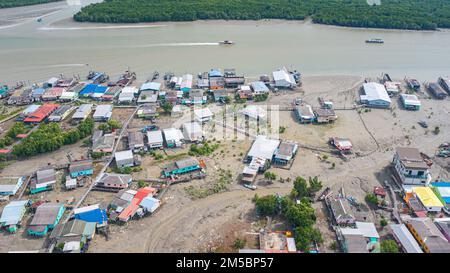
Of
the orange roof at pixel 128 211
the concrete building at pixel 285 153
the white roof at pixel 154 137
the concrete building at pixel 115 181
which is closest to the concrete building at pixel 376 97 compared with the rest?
the concrete building at pixel 285 153

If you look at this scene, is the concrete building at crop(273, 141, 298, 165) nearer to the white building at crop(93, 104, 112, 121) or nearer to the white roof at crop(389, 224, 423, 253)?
the white roof at crop(389, 224, 423, 253)

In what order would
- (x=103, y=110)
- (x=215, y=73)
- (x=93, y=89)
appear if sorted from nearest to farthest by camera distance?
(x=103, y=110) < (x=93, y=89) < (x=215, y=73)

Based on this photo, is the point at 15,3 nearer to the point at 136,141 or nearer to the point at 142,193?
the point at 136,141

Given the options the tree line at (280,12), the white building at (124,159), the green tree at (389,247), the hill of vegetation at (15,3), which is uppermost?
the hill of vegetation at (15,3)

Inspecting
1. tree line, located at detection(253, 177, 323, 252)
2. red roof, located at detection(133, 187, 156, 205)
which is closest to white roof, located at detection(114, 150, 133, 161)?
red roof, located at detection(133, 187, 156, 205)

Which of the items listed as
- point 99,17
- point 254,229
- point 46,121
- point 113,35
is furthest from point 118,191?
point 99,17

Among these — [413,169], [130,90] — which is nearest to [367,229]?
[413,169]

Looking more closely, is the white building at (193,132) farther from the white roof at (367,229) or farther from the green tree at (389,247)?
the green tree at (389,247)

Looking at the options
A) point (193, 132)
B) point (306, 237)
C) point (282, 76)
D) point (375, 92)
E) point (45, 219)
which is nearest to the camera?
point (306, 237)
